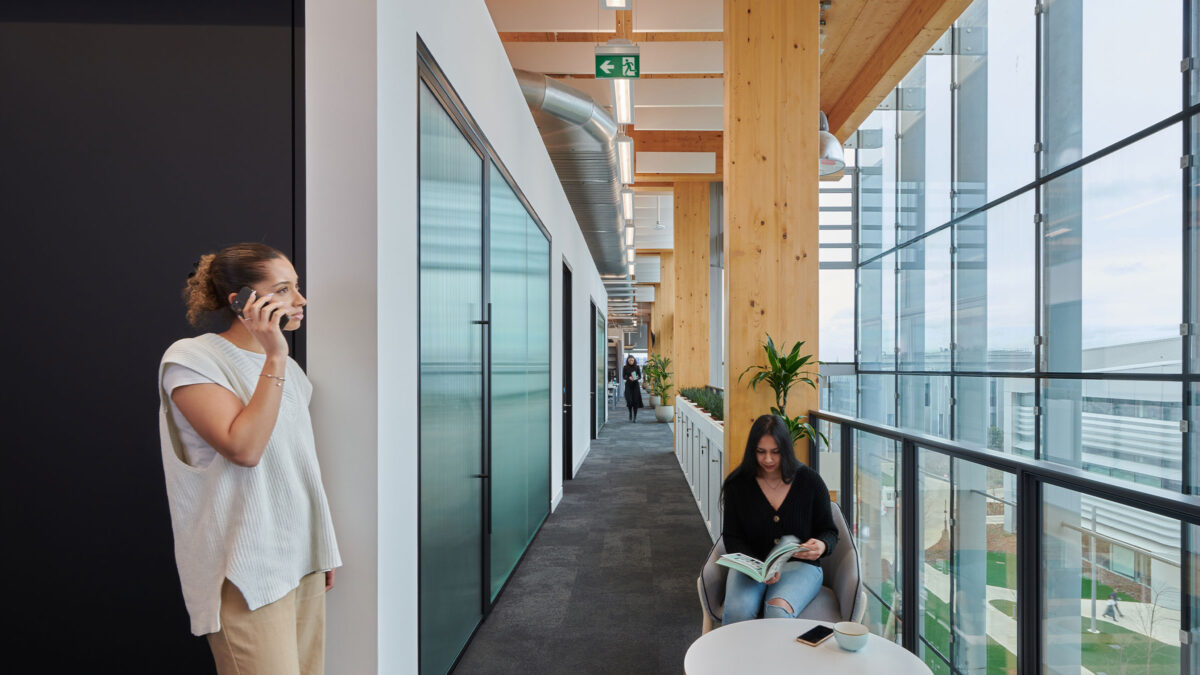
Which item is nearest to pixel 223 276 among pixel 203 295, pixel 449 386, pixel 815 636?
pixel 203 295

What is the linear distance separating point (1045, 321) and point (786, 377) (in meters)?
3.42

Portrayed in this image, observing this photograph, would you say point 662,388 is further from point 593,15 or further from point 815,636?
point 815,636

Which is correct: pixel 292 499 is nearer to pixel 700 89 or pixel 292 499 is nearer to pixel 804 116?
pixel 804 116

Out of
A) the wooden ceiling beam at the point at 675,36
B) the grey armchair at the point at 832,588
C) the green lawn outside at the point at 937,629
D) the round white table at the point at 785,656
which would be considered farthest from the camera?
the wooden ceiling beam at the point at 675,36

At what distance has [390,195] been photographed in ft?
6.99

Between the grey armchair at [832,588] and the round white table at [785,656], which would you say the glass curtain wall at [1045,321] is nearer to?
the grey armchair at [832,588]

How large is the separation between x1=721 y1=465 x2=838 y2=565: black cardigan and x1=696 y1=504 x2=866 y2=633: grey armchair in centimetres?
6

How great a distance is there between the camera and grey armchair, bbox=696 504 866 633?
248cm

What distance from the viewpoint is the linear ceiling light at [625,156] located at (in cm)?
692

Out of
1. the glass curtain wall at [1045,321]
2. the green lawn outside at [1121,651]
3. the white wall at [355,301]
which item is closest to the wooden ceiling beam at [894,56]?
the glass curtain wall at [1045,321]

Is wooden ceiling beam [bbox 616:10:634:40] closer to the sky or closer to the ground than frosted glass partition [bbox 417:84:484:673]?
closer to the sky

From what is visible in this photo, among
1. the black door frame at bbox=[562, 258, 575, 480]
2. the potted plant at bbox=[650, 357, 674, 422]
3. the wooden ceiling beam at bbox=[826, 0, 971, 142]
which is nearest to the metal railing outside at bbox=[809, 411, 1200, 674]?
the wooden ceiling beam at bbox=[826, 0, 971, 142]

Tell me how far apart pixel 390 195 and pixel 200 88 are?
69 cm

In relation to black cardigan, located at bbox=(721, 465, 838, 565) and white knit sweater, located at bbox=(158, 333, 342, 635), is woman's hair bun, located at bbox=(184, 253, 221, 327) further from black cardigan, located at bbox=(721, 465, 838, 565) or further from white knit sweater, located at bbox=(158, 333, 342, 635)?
black cardigan, located at bbox=(721, 465, 838, 565)
